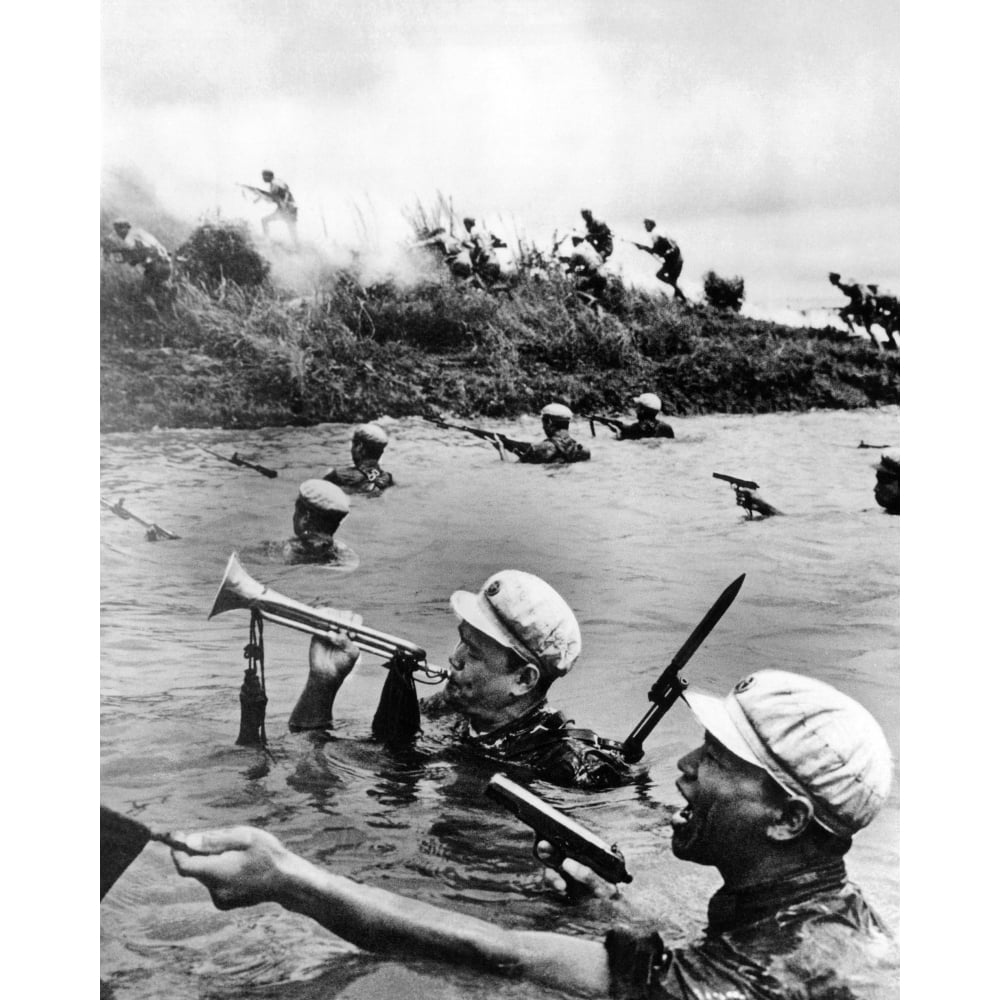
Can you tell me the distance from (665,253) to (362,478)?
174cm

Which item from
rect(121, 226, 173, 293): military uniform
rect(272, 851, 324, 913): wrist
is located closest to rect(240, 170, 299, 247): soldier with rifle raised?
rect(121, 226, 173, 293): military uniform

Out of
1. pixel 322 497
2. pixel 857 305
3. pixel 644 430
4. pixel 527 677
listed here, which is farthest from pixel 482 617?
pixel 857 305

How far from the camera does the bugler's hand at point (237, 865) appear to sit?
216 inches

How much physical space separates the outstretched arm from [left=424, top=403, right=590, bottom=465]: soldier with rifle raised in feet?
6.75

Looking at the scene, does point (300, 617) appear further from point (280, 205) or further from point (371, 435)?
point (280, 205)

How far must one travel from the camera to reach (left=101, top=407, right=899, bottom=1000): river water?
5742 millimetres

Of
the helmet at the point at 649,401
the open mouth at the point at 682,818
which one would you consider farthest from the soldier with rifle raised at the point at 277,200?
the open mouth at the point at 682,818

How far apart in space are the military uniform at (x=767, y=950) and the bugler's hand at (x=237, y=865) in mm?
1357

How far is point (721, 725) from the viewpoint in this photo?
539 cm

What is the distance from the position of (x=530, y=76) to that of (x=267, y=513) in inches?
90.6

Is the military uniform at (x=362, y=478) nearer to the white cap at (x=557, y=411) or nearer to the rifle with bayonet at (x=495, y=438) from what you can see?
the rifle with bayonet at (x=495, y=438)

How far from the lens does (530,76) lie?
20.1 feet

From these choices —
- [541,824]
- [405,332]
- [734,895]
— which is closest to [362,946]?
[541,824]

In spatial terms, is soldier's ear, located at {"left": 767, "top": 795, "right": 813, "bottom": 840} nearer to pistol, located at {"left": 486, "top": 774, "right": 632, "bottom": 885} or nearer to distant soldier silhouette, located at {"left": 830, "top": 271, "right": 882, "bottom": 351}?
pistol, located at {"left": 486, "top": 774, "right": 632, "bottom": 885}
